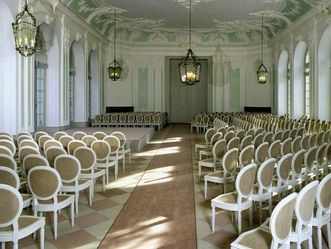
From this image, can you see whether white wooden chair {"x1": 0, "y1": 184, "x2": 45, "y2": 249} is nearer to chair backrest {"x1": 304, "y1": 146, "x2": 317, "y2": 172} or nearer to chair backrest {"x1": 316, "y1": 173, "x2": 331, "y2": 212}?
chair backrest {"x1": 316, "y1": 173, "x2": 331, "y2": 212}

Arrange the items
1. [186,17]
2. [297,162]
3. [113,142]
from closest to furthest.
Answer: [297,162]
[113,142]
[186,17]

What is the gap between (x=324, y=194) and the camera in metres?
3.49

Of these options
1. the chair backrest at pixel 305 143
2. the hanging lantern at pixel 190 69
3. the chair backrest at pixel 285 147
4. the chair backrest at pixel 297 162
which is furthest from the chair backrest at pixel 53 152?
the hanging lantern at pixel 190 69

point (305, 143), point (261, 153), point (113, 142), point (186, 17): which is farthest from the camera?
point (186, 17)

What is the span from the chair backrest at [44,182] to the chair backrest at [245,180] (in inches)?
79.1

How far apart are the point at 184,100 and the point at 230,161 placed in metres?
19.8

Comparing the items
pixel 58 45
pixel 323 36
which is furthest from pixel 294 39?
pixel 58 45

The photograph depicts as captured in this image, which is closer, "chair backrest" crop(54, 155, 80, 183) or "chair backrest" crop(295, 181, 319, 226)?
"chair backrest" crop(295, 181, 319, 226)

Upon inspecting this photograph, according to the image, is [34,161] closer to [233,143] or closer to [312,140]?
[233,143]

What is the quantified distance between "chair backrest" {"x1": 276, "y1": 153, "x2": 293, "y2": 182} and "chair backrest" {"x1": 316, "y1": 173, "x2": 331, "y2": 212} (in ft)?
3.50

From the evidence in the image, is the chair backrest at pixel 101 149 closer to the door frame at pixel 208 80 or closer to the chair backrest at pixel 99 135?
the chair backrest at pixel 99 135

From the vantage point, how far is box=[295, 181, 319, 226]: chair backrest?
3.04 meters

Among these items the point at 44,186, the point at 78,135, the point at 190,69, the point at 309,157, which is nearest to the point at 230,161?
the point at 309,157

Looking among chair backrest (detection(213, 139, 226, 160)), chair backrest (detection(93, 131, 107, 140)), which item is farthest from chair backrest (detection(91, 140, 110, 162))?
chair backrest (detection(213, 139, 226, 160))
